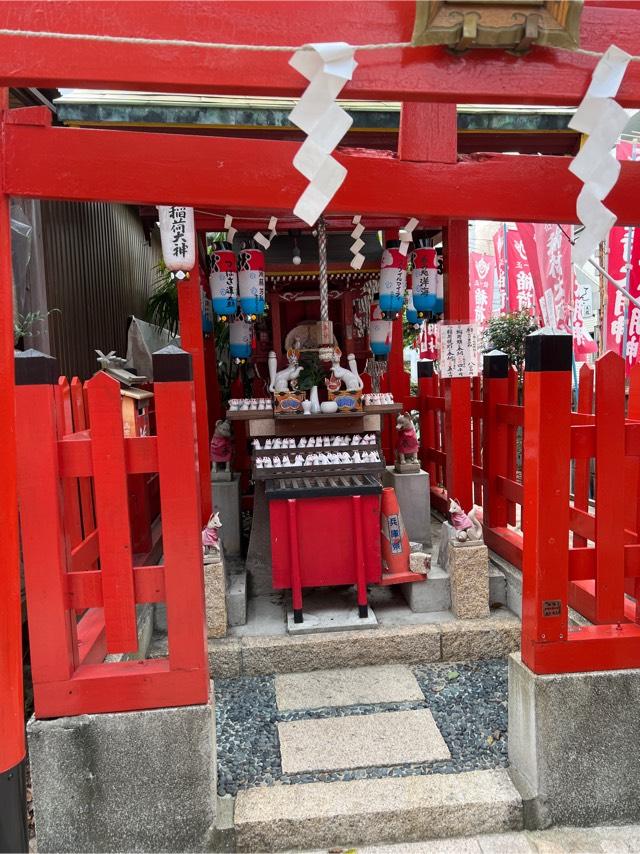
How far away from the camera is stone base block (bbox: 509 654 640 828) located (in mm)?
A: 2754

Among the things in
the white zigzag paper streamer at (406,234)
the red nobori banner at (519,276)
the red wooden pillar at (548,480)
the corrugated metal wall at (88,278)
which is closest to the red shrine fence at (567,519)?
the red wooden pillar at (548,480)

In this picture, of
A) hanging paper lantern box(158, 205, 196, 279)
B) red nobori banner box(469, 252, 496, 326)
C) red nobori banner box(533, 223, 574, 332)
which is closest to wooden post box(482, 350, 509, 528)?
hanging paper lantern box(158, 205, 196, 279)

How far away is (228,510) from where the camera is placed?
5.93 meters

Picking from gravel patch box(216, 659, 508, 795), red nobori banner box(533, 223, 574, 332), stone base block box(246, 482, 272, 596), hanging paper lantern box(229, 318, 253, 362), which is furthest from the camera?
red nobori banner box(533, 223, 574, 332)

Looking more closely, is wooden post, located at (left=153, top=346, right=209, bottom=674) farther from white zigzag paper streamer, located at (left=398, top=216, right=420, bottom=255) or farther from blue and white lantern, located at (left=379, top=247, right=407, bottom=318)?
blue and white lantern, located at (left=379, top=247, right=407, bottom=318)

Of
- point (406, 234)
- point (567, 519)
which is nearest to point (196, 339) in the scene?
point (406, 234)

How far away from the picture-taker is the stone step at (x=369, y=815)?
9.02 ft

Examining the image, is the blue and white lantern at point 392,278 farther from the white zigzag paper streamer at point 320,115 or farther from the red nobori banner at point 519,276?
the red nobori banner at point 519,276

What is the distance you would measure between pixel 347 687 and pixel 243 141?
3.63 meters

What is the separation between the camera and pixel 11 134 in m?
2.61

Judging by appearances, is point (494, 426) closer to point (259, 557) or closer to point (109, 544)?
point (259, 557)

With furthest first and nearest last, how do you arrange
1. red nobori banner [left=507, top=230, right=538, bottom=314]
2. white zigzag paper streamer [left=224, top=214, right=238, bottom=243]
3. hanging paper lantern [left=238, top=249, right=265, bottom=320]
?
red nobori banner [left=507, top=230, right=538, bottom=314]
hanging paper lantern [left=238, top=249, right=265, bottom=320]
white zigzag paper streamer [left=224, top=214, right=238, bottom=243]

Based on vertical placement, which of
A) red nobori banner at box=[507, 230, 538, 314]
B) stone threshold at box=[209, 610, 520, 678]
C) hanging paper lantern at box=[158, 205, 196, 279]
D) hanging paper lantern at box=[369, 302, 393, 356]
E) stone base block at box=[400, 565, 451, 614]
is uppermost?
red nobori banner at box=[507, 230, 538, 314]

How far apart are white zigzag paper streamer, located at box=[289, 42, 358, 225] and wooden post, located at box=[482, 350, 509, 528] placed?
3.36 metres
